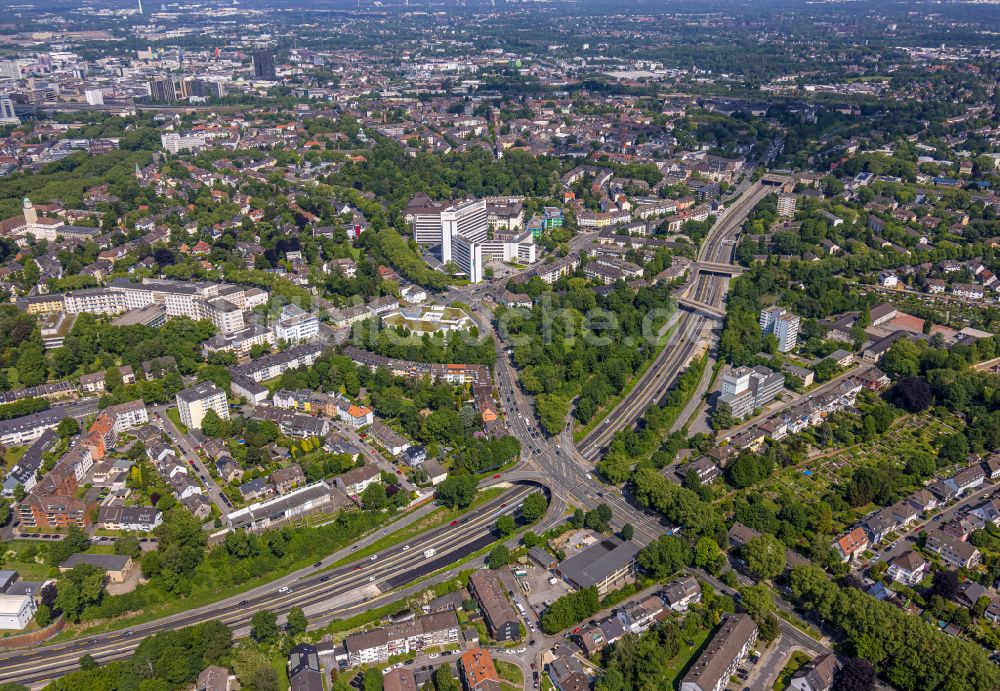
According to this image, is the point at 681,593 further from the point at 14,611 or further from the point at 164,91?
the point at 164,91

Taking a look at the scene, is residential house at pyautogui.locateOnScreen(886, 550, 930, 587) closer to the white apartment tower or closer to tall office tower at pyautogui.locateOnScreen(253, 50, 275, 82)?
the white apartment tower

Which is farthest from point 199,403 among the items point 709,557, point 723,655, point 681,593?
point 723,655

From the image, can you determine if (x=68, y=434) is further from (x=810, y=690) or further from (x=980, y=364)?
(x=980, y=364)

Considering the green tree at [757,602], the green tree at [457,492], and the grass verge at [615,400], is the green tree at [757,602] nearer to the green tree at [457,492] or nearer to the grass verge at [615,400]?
the green tree at [457,492]

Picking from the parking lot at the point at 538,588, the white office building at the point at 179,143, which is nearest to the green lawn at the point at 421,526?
the parking lot at the point at 538,588

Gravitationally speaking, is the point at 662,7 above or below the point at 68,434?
above

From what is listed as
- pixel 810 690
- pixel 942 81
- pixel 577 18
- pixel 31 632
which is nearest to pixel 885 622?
pixel 810 690

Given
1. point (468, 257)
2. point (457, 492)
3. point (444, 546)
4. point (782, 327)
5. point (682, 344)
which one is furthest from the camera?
point (468, 257)
